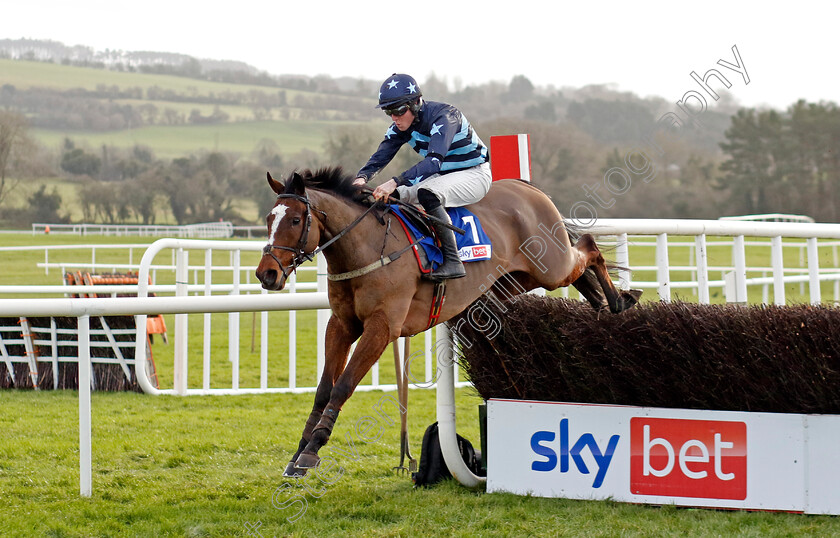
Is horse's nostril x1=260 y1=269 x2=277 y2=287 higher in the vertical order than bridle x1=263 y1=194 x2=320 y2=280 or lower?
lower

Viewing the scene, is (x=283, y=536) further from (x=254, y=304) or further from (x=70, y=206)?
(x=70, y=206)

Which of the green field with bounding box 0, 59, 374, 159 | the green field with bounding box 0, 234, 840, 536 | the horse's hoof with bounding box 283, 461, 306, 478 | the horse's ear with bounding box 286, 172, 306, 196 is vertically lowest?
the green field with bounding box 0, 234, 840, 536

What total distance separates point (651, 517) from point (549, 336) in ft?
3.06

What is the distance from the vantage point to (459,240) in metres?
3.99

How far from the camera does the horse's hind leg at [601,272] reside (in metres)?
4.56

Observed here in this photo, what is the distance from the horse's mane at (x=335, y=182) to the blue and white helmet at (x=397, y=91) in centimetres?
38

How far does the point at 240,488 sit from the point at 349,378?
3.75ft

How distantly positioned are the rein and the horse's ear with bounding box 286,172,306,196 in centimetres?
3

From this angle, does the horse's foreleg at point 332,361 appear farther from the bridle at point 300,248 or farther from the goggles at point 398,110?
the goggles at point 398,110

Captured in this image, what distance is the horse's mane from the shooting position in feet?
12.4

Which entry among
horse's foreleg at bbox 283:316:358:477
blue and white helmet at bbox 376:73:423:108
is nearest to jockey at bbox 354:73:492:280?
blue and white helmet at bbox 376:73:423:108

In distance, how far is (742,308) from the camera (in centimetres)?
369

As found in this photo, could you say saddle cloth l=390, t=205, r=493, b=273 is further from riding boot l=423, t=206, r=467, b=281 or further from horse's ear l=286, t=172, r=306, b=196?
horse's ear l=286, t=172, r=306, b=196

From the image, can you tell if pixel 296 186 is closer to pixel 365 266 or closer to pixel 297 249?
A: pixel 297 249
